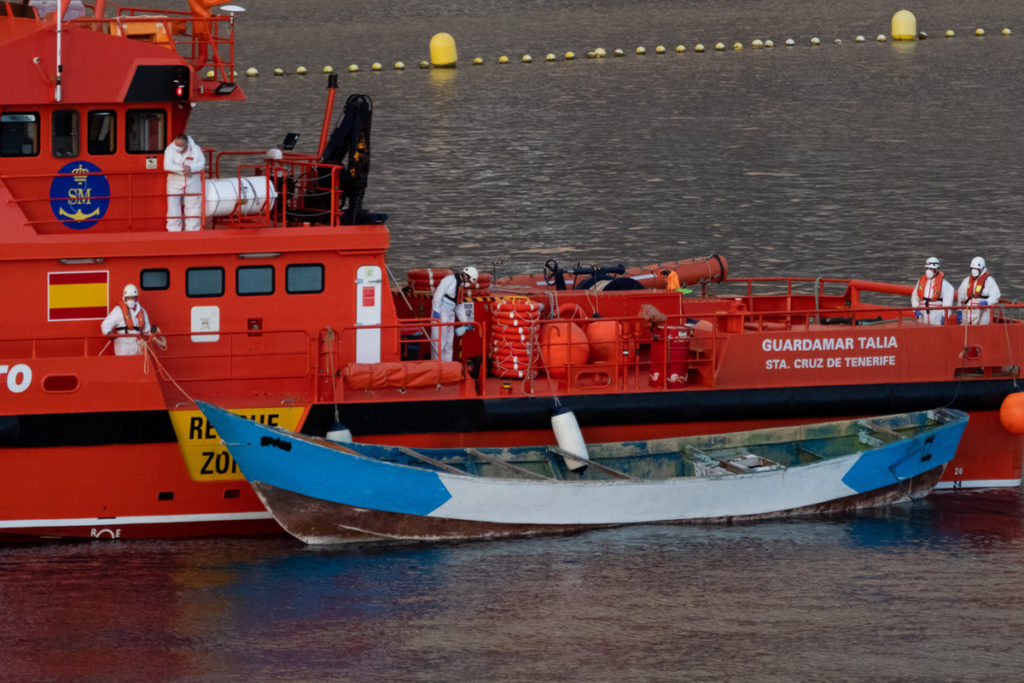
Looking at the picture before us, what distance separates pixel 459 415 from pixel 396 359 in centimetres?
96

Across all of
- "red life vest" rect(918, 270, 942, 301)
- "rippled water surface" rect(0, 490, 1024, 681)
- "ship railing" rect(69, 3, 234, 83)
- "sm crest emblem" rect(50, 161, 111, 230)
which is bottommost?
"rippled water surface" rect(0, 490, 1024, 681)

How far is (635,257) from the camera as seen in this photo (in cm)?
3088

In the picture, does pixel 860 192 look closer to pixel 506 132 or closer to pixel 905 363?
pixel 506 132

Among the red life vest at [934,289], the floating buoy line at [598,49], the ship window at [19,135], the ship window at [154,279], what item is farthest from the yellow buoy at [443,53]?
the ship window at [154,279]

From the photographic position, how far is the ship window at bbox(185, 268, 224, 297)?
15953 mm

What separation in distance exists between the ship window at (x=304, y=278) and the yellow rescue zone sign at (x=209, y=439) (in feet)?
4.53

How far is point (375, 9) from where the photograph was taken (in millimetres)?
97062

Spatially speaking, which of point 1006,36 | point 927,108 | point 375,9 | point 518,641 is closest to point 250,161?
point 927,108

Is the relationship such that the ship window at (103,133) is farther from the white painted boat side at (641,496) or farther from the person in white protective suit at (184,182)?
the white painted boat side at (641,496)

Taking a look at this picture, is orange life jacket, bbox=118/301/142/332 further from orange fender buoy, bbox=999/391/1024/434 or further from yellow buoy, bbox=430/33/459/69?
yellow buoy, bbox=430/33/459/69

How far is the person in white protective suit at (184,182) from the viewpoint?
1575 centimetres

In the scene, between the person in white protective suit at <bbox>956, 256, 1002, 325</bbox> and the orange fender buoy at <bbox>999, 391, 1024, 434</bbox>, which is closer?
the orange fender buoy at <bbox>999, 391, 1024, 434</bbox>

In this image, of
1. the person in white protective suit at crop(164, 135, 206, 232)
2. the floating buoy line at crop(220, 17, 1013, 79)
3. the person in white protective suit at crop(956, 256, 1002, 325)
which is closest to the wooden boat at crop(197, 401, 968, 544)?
the person in white protective suit at crop(956, 256, 1002, 325)

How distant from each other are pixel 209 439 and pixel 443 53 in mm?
53052
